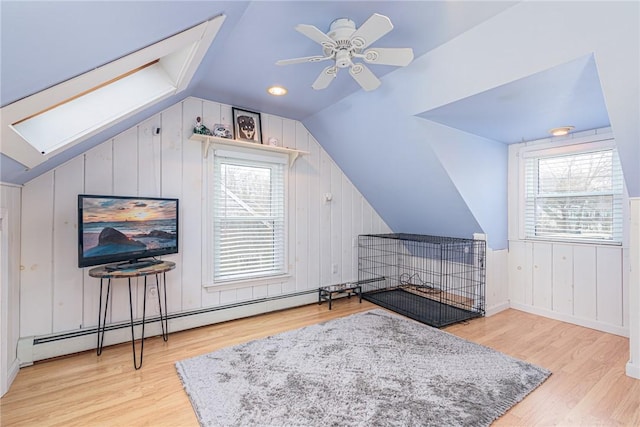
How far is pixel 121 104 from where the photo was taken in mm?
2090

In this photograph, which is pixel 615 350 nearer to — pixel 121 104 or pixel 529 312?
pixel 529 312

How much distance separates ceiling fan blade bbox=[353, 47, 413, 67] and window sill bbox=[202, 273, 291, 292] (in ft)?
8.47

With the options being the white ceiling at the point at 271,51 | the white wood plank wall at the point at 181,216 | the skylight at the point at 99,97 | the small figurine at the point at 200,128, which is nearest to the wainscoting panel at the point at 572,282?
the white ceiling at the point at 271,51

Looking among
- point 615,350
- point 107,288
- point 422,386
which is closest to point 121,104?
point 107,288

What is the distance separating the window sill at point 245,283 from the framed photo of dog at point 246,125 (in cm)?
161

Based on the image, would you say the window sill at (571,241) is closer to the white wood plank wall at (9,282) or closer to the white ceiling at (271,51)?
→ the white ceiling at (271,51)

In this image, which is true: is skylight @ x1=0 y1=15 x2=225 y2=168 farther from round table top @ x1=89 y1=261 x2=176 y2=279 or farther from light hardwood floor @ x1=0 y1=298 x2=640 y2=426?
light hardwood floor @ x1=0 y1=298 x2=640 y2=426

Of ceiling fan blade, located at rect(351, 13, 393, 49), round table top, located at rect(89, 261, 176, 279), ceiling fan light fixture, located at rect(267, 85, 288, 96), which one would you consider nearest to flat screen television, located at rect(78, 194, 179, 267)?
round table top, located at rect(89, 261, 176, 279)

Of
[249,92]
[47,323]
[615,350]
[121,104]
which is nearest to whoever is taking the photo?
[121,104]

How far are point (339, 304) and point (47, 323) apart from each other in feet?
9.73

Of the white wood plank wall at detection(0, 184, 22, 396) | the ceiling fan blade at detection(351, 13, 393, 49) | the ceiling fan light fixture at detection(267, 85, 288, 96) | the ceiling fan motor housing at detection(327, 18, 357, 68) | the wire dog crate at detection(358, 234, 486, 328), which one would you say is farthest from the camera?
the wire dog crate at detection(358, 234, 486, 328)

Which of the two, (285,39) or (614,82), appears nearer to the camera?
(614,82)

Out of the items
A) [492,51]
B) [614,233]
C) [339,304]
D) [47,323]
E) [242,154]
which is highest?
[492,51]

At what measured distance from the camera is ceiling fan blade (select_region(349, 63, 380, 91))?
6.40ft
